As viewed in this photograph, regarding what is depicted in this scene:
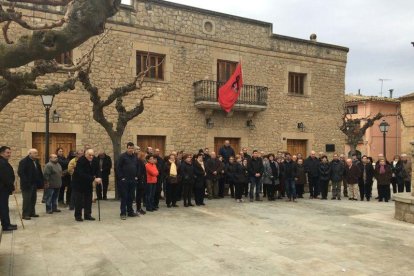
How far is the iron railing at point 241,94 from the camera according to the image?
1695cm

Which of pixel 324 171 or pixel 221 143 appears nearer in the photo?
pixel 324 171

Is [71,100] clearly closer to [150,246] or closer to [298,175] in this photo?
[298,175]

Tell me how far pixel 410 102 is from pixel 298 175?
24202mm

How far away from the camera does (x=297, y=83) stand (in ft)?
67.6

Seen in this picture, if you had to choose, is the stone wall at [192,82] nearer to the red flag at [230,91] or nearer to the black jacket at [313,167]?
the red flag at [230,91]

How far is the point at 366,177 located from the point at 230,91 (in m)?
6.15

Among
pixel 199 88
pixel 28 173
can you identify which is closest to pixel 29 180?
pixel 28 173

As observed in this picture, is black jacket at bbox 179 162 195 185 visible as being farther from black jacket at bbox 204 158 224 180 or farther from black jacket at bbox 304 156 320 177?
black jacket at bbox 304 156 320 177

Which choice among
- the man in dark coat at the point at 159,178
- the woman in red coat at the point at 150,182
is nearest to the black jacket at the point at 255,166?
the man in dark coat at the point at 159,178

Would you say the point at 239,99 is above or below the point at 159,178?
above

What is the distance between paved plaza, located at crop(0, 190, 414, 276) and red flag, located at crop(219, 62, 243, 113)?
6.69 m

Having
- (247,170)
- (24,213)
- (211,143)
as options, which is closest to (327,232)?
(247,170)

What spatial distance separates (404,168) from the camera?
13500mm

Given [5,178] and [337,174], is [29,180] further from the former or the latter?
[337,174]
